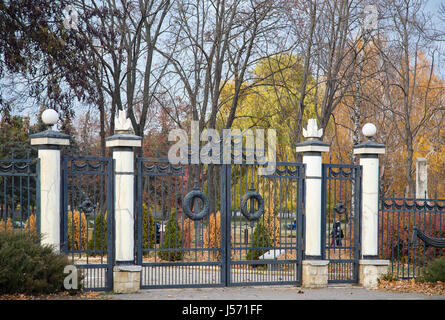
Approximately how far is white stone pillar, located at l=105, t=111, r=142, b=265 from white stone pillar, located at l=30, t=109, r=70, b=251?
105 cm

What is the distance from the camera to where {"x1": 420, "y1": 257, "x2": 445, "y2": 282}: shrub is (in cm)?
1036

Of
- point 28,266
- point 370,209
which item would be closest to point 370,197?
point 370,209

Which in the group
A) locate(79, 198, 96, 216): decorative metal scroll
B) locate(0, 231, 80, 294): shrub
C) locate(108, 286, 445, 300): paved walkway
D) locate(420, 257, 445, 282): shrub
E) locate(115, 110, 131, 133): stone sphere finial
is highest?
locate(115, 110, 131, 133): stone sphere finial

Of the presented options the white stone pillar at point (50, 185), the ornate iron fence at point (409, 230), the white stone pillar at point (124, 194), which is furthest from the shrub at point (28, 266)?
→ the ornate iron fence at point (409, 230)

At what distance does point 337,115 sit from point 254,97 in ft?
16.0

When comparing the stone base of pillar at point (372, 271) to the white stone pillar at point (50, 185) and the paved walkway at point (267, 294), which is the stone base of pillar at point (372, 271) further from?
the white stone pillar at point (50, 185)

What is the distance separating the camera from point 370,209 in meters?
11.1

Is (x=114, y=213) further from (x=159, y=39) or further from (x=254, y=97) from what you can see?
(x=254, y=97)

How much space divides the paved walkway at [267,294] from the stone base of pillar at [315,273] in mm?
231

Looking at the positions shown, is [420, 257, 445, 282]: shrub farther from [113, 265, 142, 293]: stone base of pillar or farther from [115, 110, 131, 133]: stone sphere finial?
[115, 110, 131, 133]: stone sphere finial

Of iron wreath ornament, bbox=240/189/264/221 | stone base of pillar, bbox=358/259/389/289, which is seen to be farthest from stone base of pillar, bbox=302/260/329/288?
iron wreath ornament, bbox=240/189/264/221

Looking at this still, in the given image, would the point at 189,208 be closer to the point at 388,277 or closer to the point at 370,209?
the point at 370,209

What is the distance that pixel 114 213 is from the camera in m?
9.80

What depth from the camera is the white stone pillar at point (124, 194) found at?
969 cm
